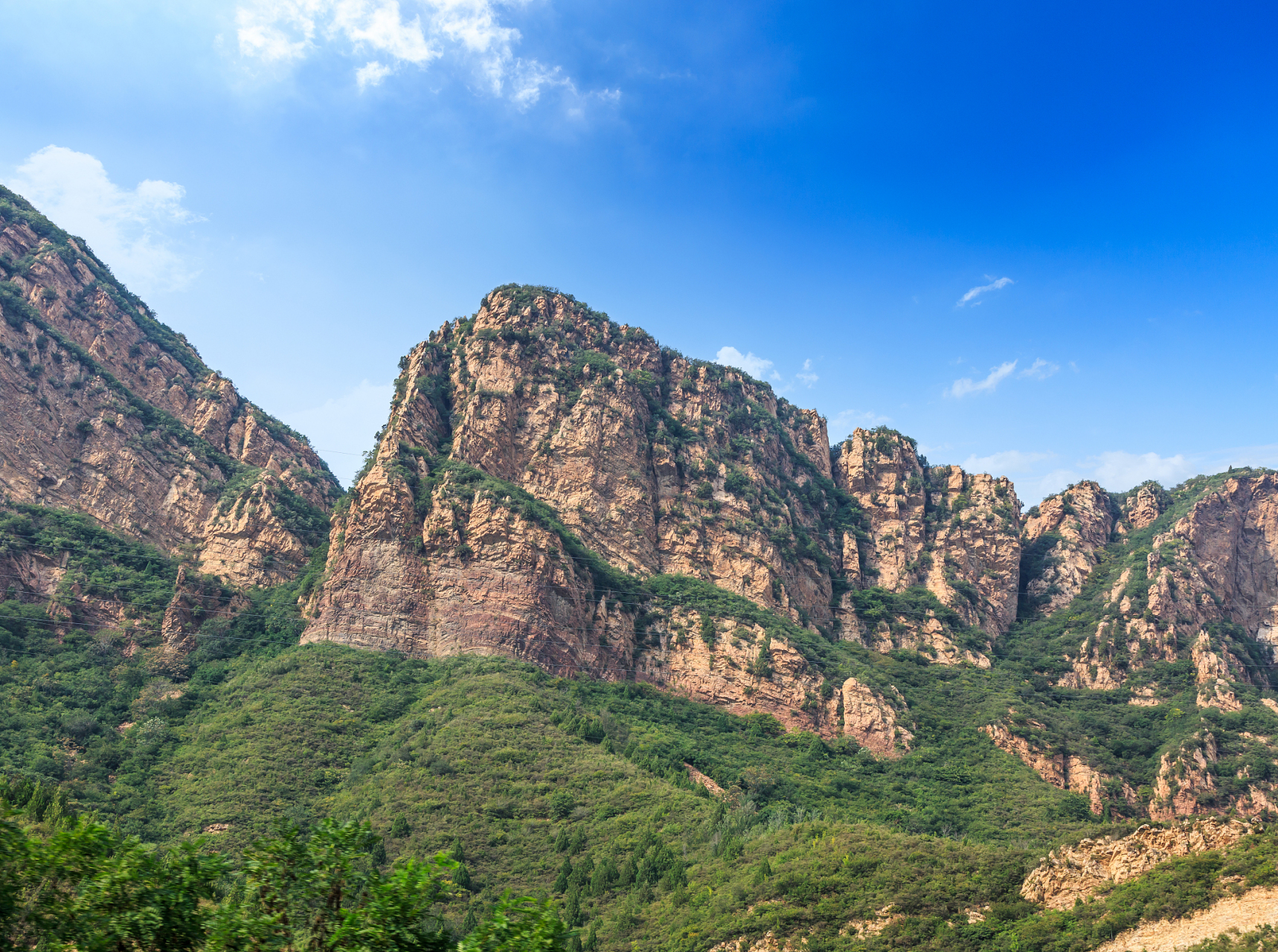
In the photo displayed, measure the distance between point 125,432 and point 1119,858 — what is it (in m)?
89.9

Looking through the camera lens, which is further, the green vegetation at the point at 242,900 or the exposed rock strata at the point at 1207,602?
the exposed rock strata at the point at 1207,602

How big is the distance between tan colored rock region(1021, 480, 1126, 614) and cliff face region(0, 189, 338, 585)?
88089 mm

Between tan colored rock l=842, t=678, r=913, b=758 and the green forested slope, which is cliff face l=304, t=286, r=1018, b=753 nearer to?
tan colored rock l=842, t=678, r=913, b=758

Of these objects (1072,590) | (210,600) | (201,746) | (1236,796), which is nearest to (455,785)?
(201,746)

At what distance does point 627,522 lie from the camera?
9300cm

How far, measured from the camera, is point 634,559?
91.5 m

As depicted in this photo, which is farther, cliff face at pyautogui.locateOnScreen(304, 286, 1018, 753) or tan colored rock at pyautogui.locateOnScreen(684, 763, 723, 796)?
cliff face at pyautogui.locateOnScreen(304, 286, 1018, 753)

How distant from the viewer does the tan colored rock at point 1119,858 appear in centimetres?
3788

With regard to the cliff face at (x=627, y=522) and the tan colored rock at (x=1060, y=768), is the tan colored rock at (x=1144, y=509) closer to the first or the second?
the cliff face at (x=627, y=522)

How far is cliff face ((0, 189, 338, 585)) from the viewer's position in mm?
80875

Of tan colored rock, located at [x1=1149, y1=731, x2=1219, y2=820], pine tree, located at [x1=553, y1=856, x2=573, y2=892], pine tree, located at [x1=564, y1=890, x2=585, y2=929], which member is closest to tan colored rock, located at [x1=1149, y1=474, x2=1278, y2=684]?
tan colored rock, located at [x1=1149, y1=731, x2=1219, y2=820]

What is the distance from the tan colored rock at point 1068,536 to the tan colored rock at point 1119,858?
74.0 meters

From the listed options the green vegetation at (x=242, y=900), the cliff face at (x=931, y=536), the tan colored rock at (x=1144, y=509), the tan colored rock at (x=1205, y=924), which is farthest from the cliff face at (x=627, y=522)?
the green vegetation at (x=242, y=900)

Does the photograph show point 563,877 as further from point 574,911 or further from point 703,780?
point 703,780
